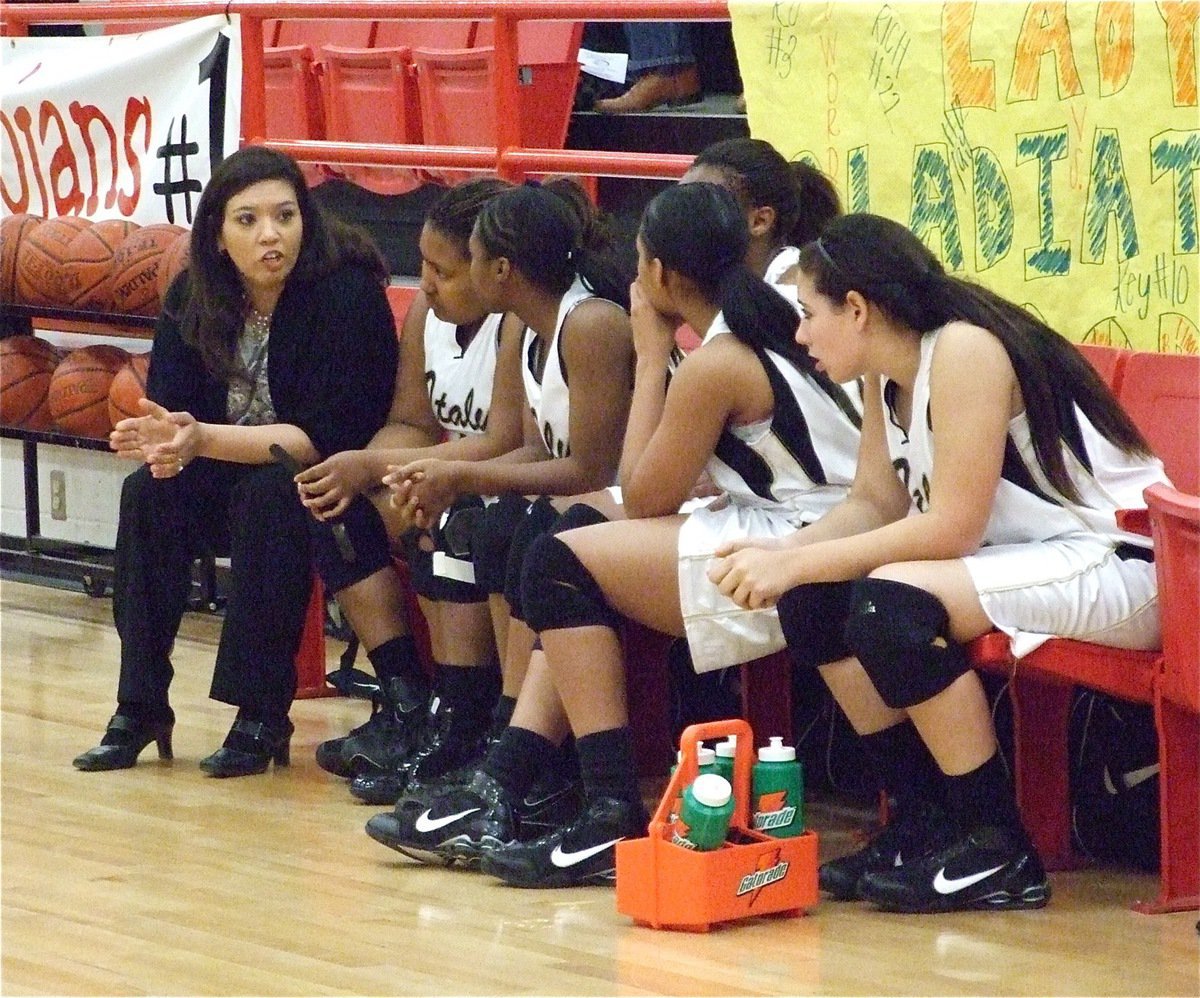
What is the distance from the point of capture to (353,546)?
4.06 metres

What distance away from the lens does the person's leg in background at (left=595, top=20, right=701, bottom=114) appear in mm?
6469

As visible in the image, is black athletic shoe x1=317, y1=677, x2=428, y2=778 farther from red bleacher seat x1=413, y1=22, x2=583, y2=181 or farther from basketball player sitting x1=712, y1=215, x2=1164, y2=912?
red bleacher seat x1=413, y1=22, x2=583, y2=181

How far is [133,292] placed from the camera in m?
5.42

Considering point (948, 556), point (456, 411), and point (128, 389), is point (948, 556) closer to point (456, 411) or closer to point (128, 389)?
point (456, 411)

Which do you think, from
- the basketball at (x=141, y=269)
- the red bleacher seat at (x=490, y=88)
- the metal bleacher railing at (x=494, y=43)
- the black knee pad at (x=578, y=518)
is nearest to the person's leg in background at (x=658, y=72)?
the red bleacher seat at (x=490, y=88)

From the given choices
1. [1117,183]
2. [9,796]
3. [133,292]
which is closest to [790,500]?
[1117,183]

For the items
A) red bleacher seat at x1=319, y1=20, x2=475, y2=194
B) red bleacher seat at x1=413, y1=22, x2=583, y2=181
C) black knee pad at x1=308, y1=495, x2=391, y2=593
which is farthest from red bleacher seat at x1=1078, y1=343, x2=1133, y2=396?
red bleacher seat at x1=319, y1=20, x2=475, y2=194

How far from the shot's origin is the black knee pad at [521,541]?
3.49 metres

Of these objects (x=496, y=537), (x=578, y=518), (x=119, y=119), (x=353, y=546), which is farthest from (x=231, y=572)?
(x=119, y=119)

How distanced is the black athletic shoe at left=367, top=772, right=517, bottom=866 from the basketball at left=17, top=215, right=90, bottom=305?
2629mm

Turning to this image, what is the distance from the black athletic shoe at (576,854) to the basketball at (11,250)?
2971 millimetres

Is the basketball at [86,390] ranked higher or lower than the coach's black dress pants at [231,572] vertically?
higher

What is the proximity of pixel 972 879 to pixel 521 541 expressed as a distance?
A: 922 millimetres

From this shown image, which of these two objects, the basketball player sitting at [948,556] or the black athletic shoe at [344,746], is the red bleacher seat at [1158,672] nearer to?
the basketball player sitting at [948,556]
